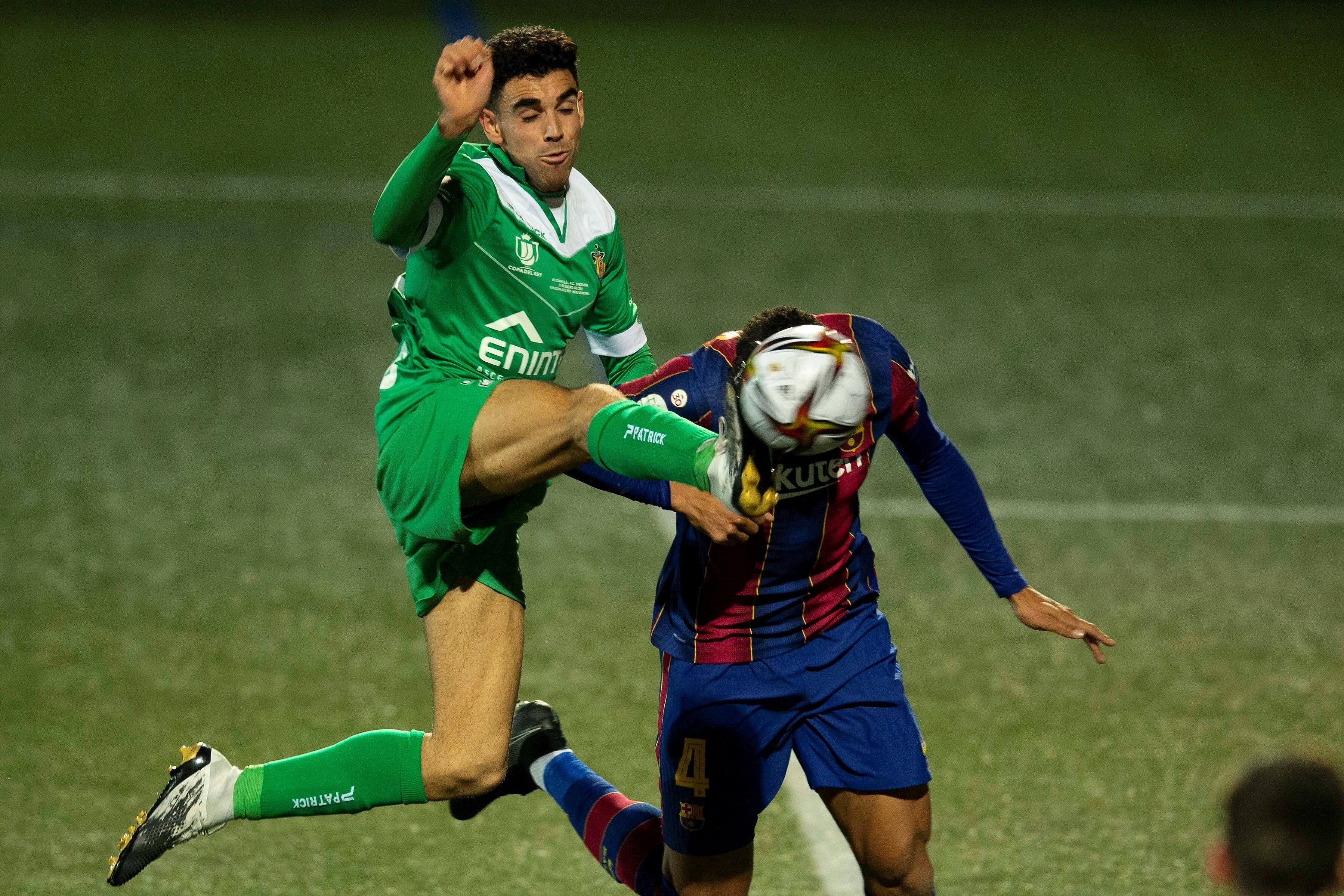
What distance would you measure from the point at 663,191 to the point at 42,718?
6.66 metres

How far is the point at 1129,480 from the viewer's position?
6879 mm

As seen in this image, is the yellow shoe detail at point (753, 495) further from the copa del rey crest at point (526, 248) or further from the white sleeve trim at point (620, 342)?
the white sleeve trim at point (620, 342)

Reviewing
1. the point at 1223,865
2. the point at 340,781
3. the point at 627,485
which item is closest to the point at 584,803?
the point at 340,781

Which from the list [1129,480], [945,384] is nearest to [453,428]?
[1129,480]

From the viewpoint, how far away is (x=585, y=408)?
3221mm

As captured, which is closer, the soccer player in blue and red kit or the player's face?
the soccer player in blue and red kit

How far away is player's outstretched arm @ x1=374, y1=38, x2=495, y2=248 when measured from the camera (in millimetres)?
3248

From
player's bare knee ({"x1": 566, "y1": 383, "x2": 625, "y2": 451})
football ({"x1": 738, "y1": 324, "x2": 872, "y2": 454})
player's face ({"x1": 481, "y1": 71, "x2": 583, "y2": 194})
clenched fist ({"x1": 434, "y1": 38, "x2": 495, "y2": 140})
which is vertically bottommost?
player's bare knee ({"x1": 566, "y1": 383, "x2": 625, "y2": 451})

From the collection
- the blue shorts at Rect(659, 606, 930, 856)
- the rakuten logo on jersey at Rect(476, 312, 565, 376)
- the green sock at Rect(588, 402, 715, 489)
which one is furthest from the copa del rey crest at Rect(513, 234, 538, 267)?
the blue shorts at Rect(659, 606, 930, 856)

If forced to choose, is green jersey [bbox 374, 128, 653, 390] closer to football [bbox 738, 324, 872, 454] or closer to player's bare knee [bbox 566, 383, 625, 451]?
player's bare knee [bbox 566, 383, 625, 451]

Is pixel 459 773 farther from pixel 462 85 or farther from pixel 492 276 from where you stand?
pixel 462 85

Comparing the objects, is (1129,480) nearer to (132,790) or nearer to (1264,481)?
(1264,481)

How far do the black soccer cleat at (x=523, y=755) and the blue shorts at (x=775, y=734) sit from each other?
775 millimetres

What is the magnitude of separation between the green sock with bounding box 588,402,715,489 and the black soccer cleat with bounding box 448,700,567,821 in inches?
Answer: 53.8
